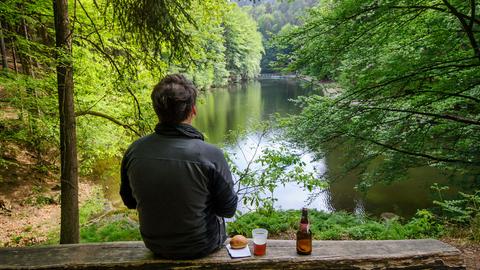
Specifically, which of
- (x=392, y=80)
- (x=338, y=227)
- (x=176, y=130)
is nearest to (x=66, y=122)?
(x=176, y=130)

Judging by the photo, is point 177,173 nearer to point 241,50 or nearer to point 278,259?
point 278,259

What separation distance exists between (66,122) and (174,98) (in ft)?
7.86

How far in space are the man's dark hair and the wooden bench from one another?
898 mm

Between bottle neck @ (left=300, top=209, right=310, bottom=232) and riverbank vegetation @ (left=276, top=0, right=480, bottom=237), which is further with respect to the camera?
riverbank vegetation @ (left=276, top=0, right=480, bottom=237)

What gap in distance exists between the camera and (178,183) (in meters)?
1.65

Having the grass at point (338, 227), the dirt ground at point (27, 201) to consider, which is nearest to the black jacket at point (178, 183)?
the grass at point (338, 227)

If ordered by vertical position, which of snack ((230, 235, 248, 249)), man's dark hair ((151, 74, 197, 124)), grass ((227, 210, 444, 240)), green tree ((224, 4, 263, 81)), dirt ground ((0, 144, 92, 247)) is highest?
green tree ((224, 4, 263, 81))

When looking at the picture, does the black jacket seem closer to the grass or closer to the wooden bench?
the wooden bench

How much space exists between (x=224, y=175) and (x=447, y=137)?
5.10m

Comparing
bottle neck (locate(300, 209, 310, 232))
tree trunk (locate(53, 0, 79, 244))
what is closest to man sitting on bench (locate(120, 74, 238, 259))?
bottle neck (locate(300, 209, 310, 232))

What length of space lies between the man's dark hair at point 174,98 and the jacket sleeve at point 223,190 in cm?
33

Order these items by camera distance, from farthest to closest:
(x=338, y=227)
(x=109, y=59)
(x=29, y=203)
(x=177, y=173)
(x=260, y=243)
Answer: (x=29, y=203) < (x=338, y=227) < (x=109, y=59) < (x=260, y=243) < (x=177, y=173)

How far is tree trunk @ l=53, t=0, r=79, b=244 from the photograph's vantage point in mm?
3428

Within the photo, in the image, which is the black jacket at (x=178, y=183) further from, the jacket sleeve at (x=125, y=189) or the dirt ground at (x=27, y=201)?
the dirt ground at (x=27, y=201)
